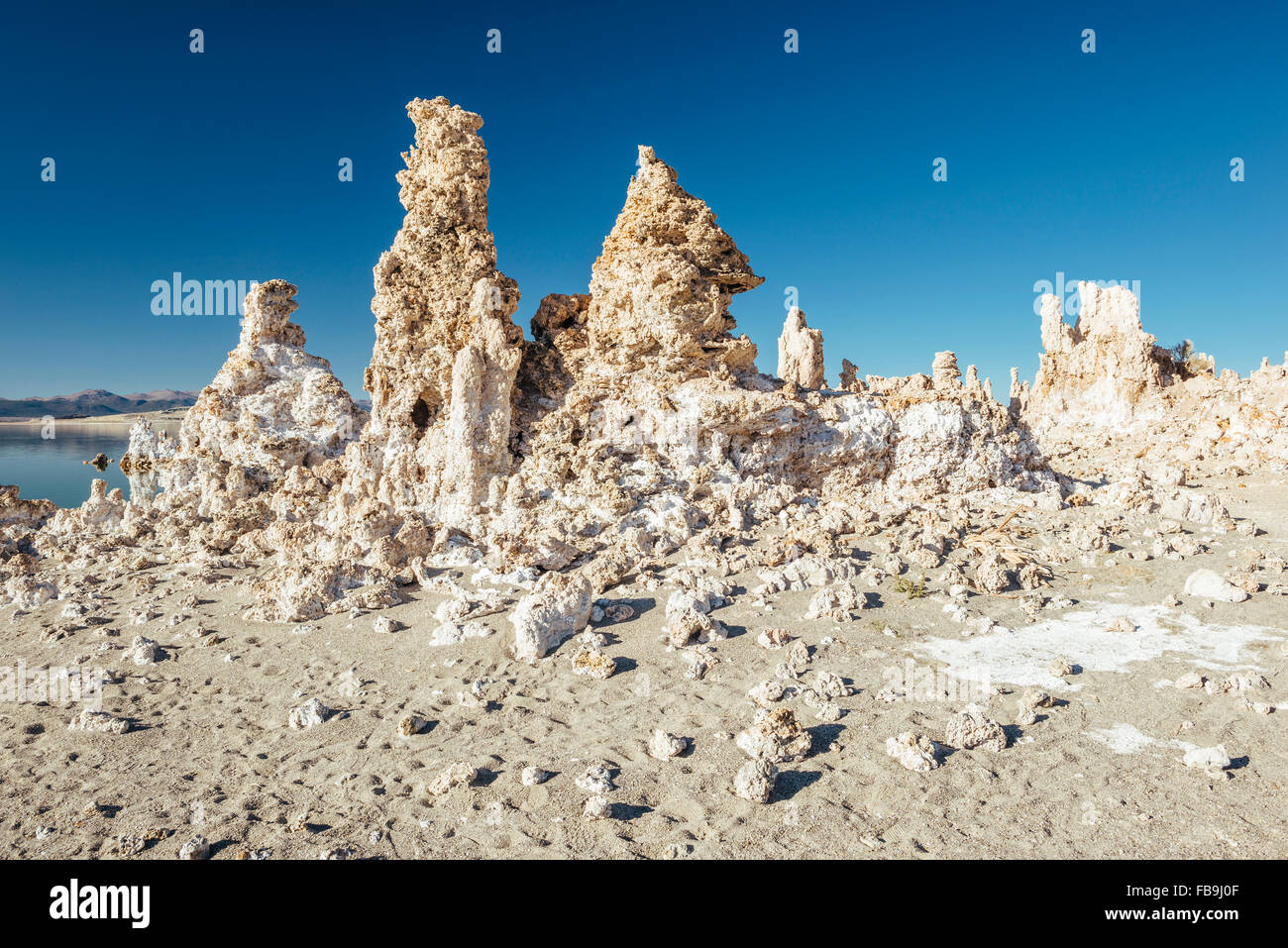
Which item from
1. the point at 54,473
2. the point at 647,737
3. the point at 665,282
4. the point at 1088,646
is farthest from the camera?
the point at 54,473

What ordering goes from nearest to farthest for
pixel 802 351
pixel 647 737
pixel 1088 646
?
pixel 647 737 < pixel 1088 646 < pixel 802 351

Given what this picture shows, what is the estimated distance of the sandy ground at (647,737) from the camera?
439 centimetres

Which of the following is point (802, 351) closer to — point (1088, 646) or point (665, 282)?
point (665, 282)

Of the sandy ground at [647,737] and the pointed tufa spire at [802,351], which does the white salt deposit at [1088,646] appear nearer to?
the sandy ground at [647,737]

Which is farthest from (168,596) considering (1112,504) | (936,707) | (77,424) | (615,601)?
(77,424)

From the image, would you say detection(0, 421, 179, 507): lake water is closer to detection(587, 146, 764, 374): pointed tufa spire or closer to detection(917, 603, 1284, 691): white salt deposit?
detection(587, 146, 764, 374): pointed tufa spire

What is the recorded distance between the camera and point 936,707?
18.9ft

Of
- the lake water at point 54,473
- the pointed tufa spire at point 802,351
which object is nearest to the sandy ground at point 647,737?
the lake water at point 54,473

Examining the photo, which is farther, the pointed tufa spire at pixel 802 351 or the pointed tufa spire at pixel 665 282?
the pointed tufa spire at pixel 802 351

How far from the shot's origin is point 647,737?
18.3 ft

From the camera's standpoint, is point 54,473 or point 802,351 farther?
point 802,351

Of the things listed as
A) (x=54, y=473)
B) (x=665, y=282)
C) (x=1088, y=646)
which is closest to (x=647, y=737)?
(x=1088, y=646)

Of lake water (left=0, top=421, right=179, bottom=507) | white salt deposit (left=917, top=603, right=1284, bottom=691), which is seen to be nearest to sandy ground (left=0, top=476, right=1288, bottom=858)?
white salt deposit (left=917, top=603, right=1284, bottom=691)

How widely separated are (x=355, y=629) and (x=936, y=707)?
6.67 m
